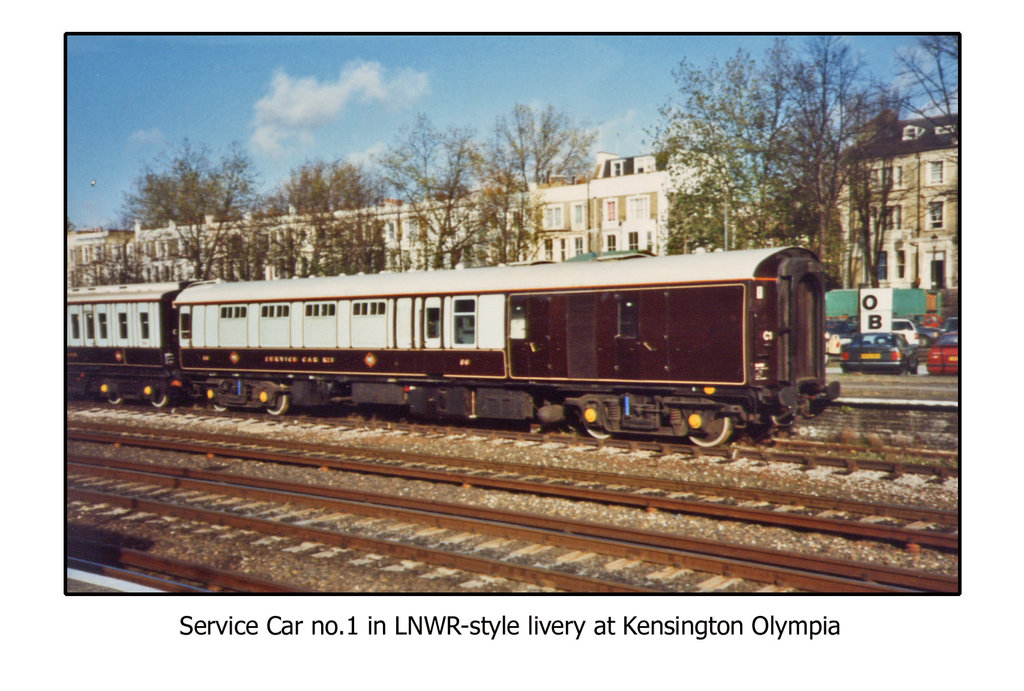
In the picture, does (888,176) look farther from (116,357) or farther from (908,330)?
(116,357)

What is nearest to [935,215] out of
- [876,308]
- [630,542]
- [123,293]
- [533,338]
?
[876,308]

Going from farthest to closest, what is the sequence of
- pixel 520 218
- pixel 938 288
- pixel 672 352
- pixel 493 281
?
pixel 938 288, pixel 520 218, pixel 493 281, pixel 672 352

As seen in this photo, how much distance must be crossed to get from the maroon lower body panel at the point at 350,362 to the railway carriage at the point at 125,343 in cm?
105

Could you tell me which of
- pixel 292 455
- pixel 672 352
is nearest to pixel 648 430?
pixel 672 352

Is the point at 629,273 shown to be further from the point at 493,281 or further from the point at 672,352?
the point at 493,281

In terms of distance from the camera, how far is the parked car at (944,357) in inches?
1086

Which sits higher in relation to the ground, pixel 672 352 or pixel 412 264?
pixel 412 264

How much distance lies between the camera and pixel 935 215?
31.3 m

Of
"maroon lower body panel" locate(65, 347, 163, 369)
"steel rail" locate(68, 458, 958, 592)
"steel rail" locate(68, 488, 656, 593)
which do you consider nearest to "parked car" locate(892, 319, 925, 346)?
"maroon lower body panel" locate(65, 347, 163, 369)

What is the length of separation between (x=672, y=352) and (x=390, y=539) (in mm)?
7043

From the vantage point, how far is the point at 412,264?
3114 centimetres

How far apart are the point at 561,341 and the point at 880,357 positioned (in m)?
17.1

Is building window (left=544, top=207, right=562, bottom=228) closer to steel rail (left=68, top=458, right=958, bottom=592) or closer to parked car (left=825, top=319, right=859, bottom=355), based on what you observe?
parked car (left=825, top=319, right=859, bottom=355)

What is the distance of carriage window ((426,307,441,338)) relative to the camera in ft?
60.7
